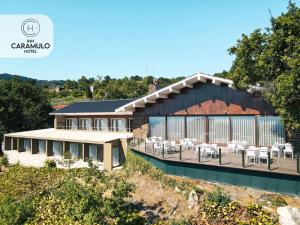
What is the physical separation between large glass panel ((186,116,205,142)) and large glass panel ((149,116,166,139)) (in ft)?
9.06

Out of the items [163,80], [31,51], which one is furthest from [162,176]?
[163,80]

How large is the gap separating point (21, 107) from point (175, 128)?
34.6 metres

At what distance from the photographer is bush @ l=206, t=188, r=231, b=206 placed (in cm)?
1630

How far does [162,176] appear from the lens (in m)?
21.0

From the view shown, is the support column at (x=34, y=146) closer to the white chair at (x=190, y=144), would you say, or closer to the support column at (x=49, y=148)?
the support column at (x=49, y=148)

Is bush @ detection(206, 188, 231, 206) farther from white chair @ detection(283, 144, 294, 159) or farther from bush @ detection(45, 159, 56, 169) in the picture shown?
bush @ detection(45, 159, 56, 169)

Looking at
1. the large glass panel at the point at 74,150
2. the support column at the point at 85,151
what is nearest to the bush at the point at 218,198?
the support column at the point at 85,151

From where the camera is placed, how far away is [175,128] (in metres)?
29.2

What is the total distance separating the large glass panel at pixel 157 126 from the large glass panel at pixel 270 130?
9.40 metres

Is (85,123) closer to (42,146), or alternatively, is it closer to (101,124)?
(101,124)

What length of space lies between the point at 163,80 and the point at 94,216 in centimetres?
10752

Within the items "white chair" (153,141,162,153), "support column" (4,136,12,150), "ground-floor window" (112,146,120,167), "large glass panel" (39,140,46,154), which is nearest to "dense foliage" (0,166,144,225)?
"white chair" (153,141,162,153)

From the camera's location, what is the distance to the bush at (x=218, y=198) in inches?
642

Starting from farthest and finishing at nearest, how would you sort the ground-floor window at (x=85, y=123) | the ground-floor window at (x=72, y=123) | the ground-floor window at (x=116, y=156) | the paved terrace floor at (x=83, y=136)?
1. the ground-floor window at (x=72, y=123)
2. the ground-floor window at (x=85, y=123)
3. the paved terrace floor at (x=83, y=136)
4. the ground-floor window at (x=116, y=156)
